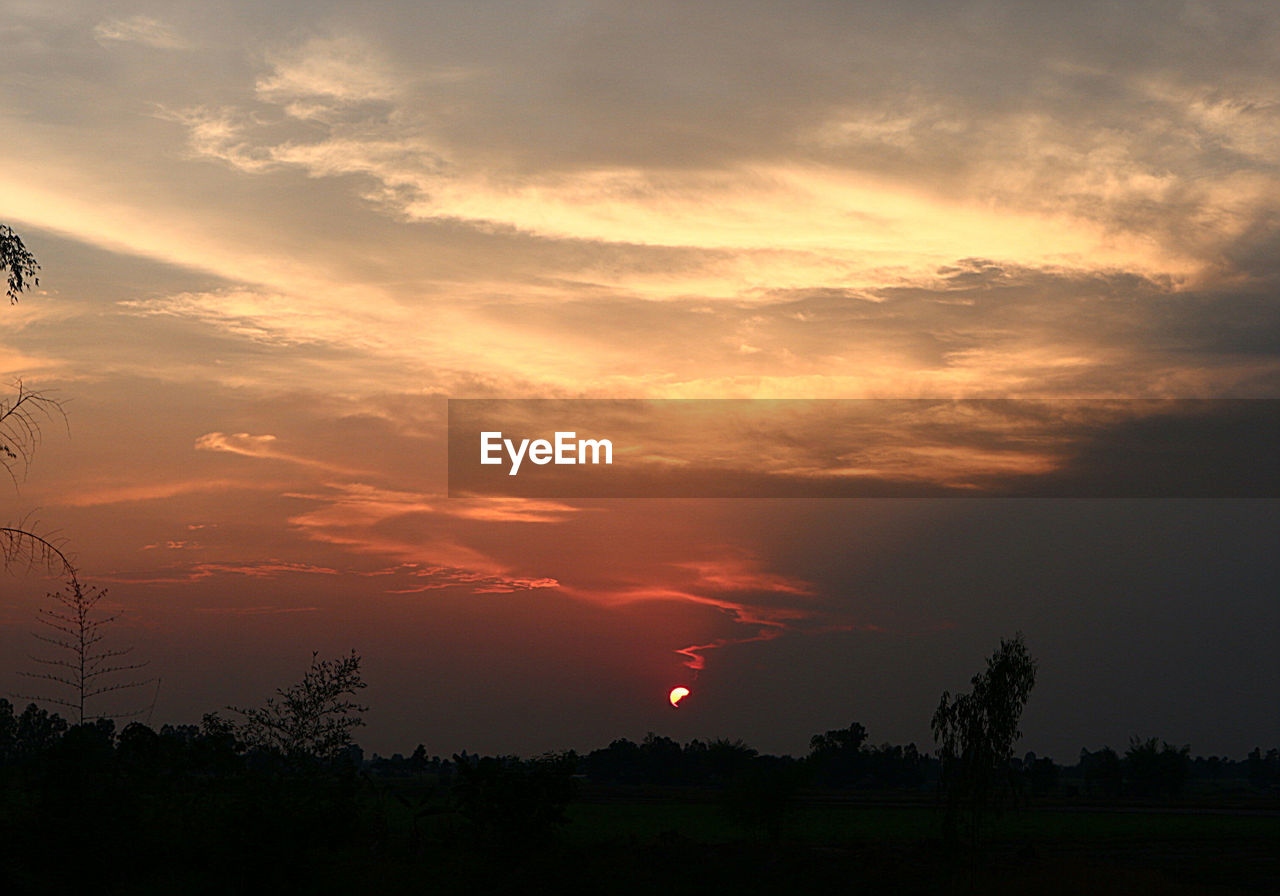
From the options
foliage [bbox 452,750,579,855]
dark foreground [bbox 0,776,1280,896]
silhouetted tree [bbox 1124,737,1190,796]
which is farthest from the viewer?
silhouetted tree [bbox 1124,737,1190,796]

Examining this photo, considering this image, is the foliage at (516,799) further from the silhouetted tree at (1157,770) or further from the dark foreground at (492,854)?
the silhouetted tree at (1157,770)

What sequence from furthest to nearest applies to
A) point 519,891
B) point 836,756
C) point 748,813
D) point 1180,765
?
point 836,756 → point 1180,765 → point 748,813 → point 519,891

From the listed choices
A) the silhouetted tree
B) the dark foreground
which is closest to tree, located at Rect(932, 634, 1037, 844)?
the dark foreground

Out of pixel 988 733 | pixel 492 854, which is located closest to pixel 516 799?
pixel 492 854

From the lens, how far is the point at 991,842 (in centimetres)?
6744

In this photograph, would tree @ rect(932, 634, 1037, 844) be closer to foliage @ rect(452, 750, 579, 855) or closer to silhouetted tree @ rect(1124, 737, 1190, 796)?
foliage @ rect(452, 750, 579, 855)

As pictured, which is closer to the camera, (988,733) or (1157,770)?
(988,733)

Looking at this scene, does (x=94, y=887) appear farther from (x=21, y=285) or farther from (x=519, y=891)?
(x=21, y=285)

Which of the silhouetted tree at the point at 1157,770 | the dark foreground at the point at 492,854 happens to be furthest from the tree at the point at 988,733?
the silhouetted tree at the point at 1157,770

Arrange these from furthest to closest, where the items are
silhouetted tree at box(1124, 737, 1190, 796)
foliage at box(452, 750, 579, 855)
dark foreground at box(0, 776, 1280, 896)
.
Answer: silhouetted tree at box(1124, 737, 1190, 796) → foliage at box(452, 750, 579, 855) → dark foreground at box(0, 776, 1280, 896)

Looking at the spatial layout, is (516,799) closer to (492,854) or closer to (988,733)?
(492,854)

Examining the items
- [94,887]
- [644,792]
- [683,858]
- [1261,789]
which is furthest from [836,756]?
[94,887]

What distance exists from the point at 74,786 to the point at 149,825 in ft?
11.6

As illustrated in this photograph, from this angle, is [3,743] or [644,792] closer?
[3,743]
